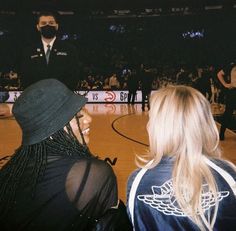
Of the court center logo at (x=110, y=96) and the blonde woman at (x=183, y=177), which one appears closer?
the blonde woman at (x=183, y=177)

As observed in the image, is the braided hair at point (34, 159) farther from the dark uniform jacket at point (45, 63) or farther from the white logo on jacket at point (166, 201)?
the dark uniform jacket at point (45, 63)

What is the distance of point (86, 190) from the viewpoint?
1.28m

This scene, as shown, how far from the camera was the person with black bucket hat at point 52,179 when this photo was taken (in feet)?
4.22

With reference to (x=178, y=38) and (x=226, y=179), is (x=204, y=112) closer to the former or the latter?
(x=226, y=179)

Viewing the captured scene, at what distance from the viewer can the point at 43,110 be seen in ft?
4.53

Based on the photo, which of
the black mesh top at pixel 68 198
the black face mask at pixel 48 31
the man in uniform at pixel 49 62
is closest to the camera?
the black mesh top at pixel 68 198

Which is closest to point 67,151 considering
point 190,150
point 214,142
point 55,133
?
point 55,133

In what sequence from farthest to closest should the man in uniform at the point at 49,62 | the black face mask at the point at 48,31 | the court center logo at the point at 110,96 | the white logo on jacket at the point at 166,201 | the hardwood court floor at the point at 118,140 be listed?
the court center logo at the point at 110,96 < the black face mask at the point at 48,31 < the hardwood court floor at the point at 118,140 < the man in uniform at the point at 49,62 < the white logo on jacket at the point at 166,201

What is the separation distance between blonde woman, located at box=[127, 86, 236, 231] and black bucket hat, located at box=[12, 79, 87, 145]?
1.15ft

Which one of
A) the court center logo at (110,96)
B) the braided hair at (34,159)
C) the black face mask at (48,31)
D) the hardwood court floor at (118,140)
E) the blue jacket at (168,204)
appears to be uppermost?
the black face mask at (48,31)

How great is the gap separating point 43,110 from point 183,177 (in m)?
0.55

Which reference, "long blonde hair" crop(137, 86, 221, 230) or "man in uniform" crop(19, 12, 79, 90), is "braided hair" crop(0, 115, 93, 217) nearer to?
"long blonde hair" crop(137, 86, 221, 230)

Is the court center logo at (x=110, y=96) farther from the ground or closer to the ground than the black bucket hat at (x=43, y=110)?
closer to the ground

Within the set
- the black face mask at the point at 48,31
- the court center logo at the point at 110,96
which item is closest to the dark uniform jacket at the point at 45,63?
the black face mask at the point at 48,31
